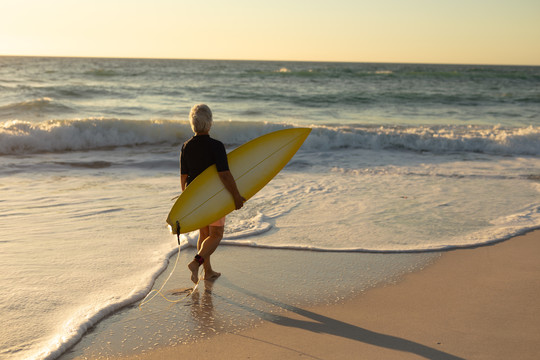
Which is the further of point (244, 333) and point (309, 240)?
point (309, 240)

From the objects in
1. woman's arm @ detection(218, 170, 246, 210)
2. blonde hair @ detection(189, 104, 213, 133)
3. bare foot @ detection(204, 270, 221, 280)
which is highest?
blonde hair @ detection(189, 104, 213, 133)

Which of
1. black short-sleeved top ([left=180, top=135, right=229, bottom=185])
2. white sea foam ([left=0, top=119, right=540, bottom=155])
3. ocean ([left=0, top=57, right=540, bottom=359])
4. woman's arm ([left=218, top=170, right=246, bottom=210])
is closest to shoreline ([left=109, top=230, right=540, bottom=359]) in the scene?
ocean ([left=0, top=57, right=540, bottom=359])

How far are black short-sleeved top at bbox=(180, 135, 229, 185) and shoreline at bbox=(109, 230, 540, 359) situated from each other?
3.53 ft

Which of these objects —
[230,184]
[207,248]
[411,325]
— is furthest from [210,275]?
Result: [411,325]

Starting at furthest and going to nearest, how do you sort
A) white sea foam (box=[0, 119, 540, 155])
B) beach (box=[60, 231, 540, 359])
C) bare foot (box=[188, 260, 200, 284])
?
white sea foam (box=[0, 119, 540, 155]) < bare foot (box=[188, 260, 200, 284]) < beach (box=[60, 231, 540, 359])

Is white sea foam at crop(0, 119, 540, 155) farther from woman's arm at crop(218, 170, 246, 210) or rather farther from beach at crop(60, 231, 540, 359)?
woman's arm at crop(218, 170, 246, 210)

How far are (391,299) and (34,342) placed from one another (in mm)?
2193

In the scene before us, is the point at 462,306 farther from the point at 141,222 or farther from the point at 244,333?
the point at 141,222

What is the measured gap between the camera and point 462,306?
10.4 ft

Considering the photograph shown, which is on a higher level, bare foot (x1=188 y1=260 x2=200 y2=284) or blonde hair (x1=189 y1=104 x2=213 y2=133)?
blonde hair (x1=189 y1=104 x2=213 y2=133)

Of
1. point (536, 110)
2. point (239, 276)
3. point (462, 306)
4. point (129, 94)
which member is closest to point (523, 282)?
point (462, 306)

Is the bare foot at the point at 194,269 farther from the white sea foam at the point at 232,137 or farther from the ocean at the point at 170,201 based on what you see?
the white sea foam at the point at 232,137

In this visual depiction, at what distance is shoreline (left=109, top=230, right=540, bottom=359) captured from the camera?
A: 102 inches

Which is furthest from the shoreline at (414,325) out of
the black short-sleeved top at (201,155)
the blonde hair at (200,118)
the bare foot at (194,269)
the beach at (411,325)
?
the blonde hair at (200,118)
